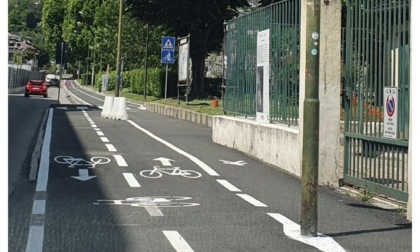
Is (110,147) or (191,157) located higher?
(110,147)

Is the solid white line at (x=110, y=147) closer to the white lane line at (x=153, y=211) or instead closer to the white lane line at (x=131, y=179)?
the white lane line at (x=131, y=179)

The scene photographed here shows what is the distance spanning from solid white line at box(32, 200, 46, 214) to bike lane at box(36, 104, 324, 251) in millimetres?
75

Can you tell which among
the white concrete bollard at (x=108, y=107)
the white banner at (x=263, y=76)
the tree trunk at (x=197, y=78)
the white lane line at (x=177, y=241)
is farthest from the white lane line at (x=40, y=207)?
the tree trunk at (x=197, y=78)

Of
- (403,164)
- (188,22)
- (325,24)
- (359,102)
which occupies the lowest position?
(403,164)

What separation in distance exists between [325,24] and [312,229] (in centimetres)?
471

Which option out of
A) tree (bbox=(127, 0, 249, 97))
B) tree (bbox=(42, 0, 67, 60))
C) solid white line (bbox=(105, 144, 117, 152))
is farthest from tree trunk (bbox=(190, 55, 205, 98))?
tree (bbox=(42, 0, 67, 60))

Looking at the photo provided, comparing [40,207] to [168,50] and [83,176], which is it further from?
[168,50]

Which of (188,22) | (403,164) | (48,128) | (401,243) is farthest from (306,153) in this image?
(188,22)

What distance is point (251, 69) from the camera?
1452 cm

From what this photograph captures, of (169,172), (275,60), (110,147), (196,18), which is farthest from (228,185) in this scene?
(196,18)

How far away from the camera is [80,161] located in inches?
482

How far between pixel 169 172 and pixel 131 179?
1.03 m

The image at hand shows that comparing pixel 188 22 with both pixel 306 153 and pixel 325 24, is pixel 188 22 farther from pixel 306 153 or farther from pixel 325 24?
pixel 306 153

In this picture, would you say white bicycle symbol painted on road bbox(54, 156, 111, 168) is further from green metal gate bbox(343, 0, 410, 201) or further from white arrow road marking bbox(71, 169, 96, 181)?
A: green metal gate bbox(343, 0, 410, 201)
